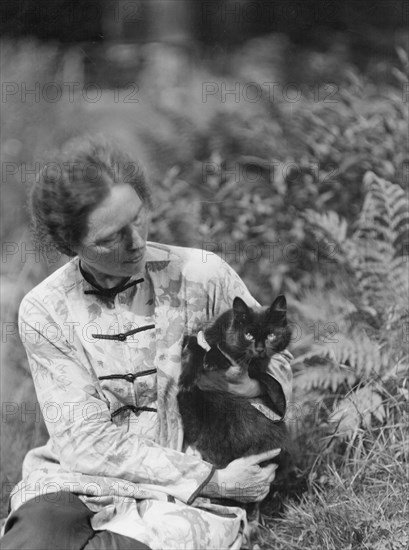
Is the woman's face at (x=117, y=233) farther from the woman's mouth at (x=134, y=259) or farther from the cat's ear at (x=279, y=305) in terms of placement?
the cat's ear at (x=279, y=305)

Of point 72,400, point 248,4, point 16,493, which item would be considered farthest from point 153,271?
point 248,4

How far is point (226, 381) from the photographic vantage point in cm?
293

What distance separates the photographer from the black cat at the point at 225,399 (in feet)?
9.47

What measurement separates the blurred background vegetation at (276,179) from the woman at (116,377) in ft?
1.11

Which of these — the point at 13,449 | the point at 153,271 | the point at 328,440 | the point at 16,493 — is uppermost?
the point at 153,271

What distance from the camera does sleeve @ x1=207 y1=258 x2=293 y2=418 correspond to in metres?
2.94

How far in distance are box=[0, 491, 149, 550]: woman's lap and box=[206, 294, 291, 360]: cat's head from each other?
762mm

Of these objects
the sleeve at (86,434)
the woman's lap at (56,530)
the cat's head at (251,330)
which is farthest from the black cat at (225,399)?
the woman's lap at (56,530)

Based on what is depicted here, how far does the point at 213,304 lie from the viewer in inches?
117

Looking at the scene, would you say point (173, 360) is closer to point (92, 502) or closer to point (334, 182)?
point (92, 502)

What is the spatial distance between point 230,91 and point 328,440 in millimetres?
2284

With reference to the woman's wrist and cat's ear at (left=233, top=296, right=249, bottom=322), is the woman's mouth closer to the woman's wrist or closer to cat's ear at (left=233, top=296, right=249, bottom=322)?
cat's ear at (left=233, top=296, right=249, bottom=322)

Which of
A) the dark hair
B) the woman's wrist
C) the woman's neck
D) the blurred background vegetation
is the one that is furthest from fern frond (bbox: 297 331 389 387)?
the dark hair

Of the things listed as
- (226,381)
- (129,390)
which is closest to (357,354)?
(226,381)
